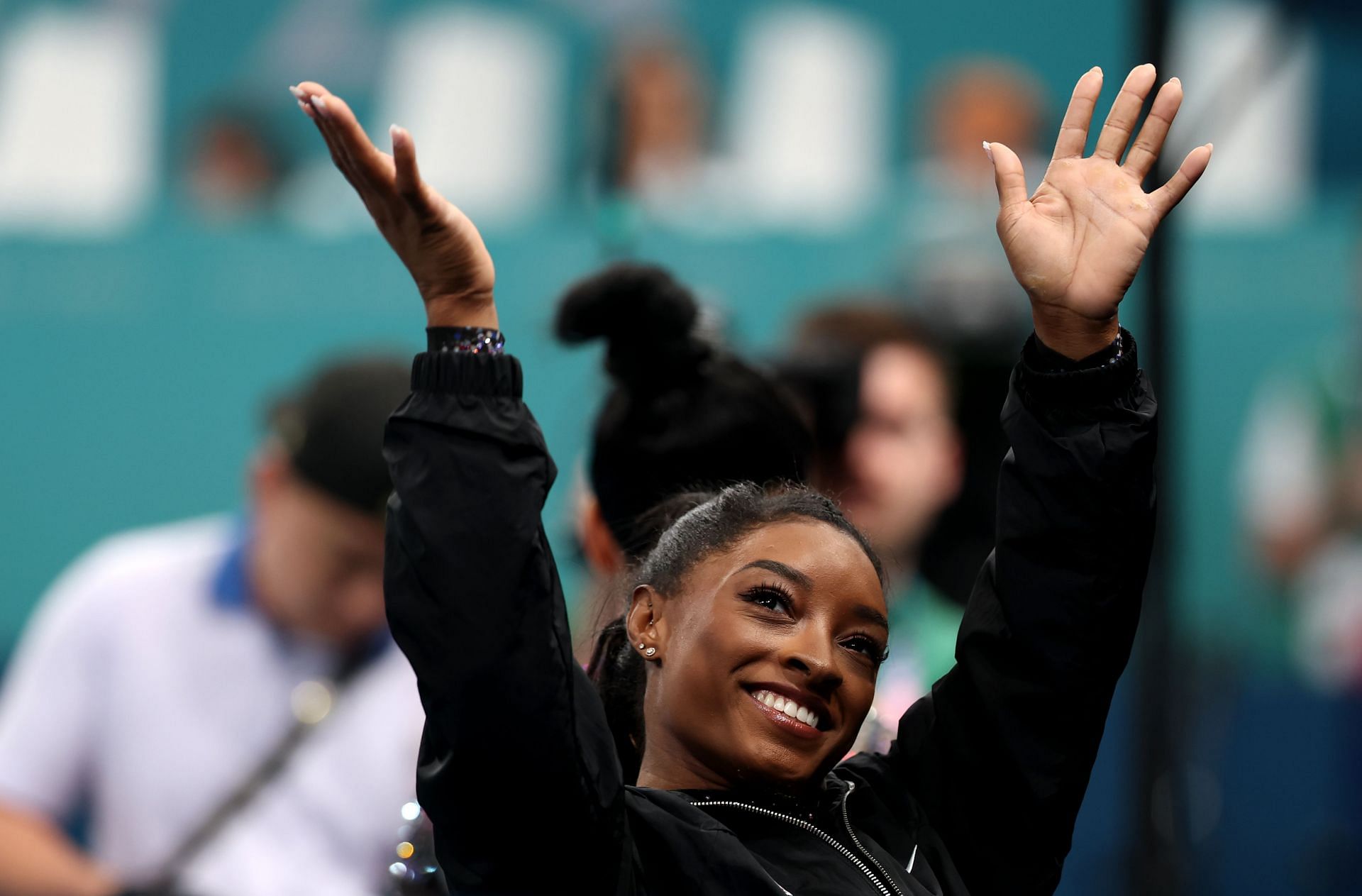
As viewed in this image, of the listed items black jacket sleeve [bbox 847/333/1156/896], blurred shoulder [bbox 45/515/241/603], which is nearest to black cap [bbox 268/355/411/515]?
blurred shoulder [bbox 45/515/241/603]

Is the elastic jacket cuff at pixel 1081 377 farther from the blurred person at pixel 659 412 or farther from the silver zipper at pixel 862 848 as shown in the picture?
the blurred person at pixel 659 412

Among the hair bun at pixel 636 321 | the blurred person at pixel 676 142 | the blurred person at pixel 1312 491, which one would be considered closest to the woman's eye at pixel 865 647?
the hair bun at pixel 636 321

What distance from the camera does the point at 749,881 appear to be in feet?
5.00

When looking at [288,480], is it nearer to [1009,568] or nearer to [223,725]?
[223,725]

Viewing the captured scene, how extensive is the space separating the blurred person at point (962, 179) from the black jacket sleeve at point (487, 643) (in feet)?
8.96

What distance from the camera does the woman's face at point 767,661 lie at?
1610mm

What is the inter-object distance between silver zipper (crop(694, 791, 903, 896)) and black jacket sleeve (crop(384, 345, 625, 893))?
16 cm

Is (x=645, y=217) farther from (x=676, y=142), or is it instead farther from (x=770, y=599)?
(x=770, y=599)

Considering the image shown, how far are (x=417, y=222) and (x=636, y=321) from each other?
2.81ft

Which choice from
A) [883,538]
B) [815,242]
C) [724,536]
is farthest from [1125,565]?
[815,242]

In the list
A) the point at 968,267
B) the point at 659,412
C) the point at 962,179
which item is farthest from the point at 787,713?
the point at 962,179

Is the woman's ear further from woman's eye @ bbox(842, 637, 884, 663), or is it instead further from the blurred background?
the blurred background

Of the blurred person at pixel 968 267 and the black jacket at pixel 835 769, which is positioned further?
the blurred person at pixel 968 267

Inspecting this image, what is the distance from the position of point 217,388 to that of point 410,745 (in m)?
2.28
